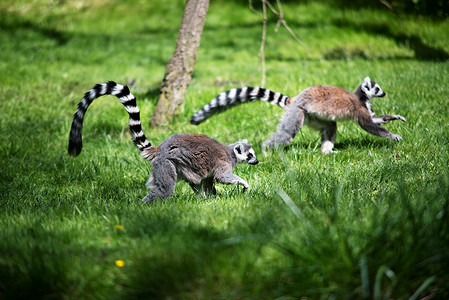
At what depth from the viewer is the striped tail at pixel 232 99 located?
16.2 feet

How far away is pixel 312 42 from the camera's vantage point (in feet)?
33.2

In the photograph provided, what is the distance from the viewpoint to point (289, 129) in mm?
4945

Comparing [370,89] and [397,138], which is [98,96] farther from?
[370,89]

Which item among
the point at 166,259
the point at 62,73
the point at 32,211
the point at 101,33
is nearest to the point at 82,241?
the point at 166,259

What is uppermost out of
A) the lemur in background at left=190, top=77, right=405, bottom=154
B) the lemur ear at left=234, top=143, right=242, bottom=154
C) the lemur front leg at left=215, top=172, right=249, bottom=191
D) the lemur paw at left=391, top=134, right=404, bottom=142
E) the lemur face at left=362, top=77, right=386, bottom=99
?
the lemur face at left=362, top=77, right=386, bottom=99

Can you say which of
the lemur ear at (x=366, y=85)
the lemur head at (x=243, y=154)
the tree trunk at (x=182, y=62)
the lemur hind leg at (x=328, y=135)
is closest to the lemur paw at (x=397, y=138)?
the lemur hind leg at (x=328, y=135)

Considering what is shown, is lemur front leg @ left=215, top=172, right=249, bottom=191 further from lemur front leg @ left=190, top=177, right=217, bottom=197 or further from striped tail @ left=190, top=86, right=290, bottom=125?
striped tail @ left=190, top=86, right=290, bottom=125

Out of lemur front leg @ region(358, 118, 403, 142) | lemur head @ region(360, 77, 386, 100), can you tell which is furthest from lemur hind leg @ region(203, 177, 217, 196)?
lemur head @ region(360, 77, 386, 100)

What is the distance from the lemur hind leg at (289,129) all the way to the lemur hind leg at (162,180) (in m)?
1.70

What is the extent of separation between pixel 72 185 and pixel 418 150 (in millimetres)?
3734

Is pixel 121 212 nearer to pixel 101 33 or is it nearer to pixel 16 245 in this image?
pixel 16 245

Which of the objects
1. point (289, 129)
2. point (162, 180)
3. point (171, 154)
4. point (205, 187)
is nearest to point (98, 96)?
point (171, 154)

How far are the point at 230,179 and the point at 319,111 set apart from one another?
1.85m

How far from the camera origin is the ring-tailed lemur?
3537 mm
